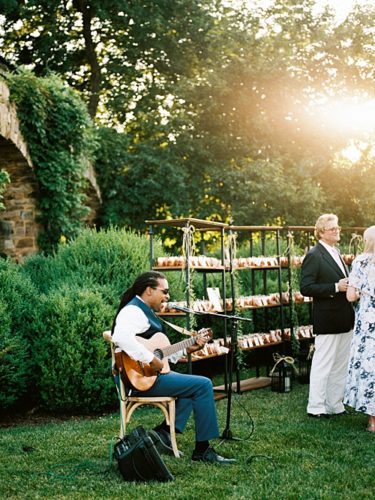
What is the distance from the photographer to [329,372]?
6.89m

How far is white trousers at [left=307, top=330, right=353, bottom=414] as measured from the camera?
691cm

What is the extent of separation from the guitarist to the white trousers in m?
1.68

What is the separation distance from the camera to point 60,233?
41.9 feet

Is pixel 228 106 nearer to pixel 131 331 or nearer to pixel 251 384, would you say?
pixel 251 384

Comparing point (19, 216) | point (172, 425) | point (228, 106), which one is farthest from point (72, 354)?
point (228, 106)

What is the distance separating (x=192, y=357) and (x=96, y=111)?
11882mm

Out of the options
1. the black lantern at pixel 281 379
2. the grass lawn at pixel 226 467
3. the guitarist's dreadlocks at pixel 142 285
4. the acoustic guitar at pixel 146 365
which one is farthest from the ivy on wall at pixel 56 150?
the acoustic guitar at pixel 146 365

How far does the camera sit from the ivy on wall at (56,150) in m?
11.9

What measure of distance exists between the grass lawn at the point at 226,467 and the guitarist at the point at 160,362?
0.19m

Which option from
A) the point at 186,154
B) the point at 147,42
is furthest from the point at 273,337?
the point at 147,42

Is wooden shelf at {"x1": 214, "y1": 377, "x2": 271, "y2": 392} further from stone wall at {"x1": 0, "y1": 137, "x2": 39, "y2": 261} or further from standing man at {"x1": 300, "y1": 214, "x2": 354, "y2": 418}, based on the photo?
stone wall at {"x1": 0, "y1": 137, "x2": 39, "y2": 261}

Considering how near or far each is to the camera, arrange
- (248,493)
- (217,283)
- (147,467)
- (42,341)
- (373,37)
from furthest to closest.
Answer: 1. (373,37)
2. (217,283)
3. (42,341)
4. (147,467)
5. (248,493)

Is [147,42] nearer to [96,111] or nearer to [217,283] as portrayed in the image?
[96,111]

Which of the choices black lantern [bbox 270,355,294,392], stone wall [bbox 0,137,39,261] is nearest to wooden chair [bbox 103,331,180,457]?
black lantern [bbox 270,355,294,392]
